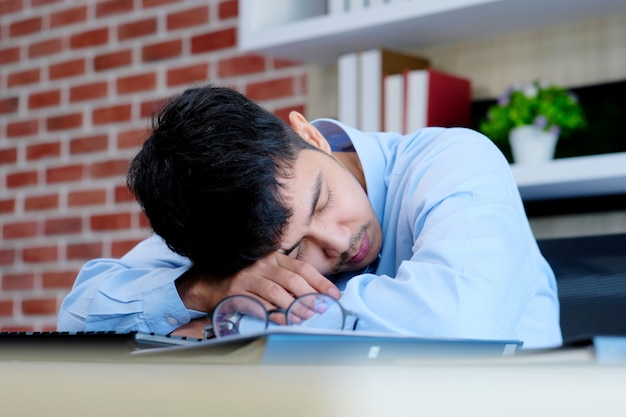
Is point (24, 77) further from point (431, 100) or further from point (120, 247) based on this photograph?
point (431, 100)

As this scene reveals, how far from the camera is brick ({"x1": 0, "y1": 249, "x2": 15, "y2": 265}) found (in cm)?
308

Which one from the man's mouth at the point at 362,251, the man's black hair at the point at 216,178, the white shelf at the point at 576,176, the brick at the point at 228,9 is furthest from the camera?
the brick at the point at 228,9

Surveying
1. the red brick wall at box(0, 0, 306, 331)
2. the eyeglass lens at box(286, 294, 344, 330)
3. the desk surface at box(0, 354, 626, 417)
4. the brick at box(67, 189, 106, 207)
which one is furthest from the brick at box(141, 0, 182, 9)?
the desk surface at box(0, 354, 626, 417)

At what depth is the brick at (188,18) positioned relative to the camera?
2.71m

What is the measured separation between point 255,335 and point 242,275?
66cm

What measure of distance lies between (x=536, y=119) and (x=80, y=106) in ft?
5.60

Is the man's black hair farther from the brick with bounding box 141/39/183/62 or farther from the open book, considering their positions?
the brick with bounding box 141/39/183/62

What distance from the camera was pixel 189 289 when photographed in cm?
121

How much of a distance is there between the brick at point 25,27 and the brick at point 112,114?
457 millimetres

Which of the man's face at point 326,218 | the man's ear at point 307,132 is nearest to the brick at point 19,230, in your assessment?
the man's ear at point 307,132

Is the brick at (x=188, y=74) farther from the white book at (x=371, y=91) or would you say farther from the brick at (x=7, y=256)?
the brick at (x=7, y=256)

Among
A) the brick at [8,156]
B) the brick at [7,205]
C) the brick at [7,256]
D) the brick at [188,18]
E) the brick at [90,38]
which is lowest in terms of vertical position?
the brick at [7,256]

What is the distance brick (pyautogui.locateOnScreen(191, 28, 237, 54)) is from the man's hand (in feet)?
5.11

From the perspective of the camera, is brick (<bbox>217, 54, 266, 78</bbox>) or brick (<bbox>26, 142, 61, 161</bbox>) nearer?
brick (<bbox>217, 54, 266, 78</bbox>)
